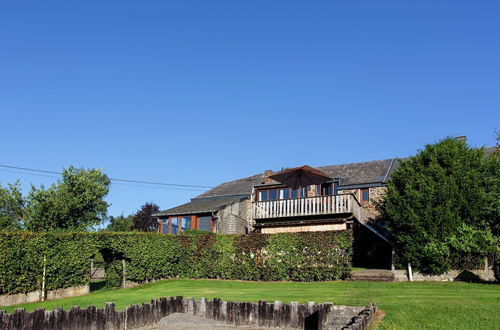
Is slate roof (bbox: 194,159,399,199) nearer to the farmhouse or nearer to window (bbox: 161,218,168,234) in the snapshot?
the farmhouse

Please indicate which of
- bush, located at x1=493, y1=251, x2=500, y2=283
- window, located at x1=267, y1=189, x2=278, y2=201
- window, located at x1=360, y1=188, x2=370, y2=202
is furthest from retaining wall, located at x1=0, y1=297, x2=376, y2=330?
window, located at x1=267, y1=189, x2=278, y2=201

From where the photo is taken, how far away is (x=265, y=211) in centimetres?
3322

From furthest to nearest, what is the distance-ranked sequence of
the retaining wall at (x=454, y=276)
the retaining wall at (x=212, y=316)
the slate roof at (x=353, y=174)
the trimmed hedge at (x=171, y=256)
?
the slate roof at (x=353, y=174) → the trimmed hedge at (x=171, y=256) → the retaining wall at (x=454, y=276) → the retaining wall at (x=212, y=316)

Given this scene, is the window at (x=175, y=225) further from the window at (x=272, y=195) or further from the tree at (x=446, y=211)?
the tree at (x=446, y=211)

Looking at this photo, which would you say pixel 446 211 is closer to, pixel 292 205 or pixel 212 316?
pixel 292 205

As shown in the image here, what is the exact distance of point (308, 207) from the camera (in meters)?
31.8

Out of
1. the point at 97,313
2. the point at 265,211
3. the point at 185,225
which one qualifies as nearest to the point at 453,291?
the point at 97,313

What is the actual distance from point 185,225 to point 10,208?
701 inches

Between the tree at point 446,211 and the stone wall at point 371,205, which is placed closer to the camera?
the tree at point 446,211

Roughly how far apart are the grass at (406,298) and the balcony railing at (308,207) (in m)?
7.95

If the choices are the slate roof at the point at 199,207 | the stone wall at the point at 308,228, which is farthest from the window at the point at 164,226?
the stone wall at the point at 308,228

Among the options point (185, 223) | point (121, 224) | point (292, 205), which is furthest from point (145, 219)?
point (292, 205)

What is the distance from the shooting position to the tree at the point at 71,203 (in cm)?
4319

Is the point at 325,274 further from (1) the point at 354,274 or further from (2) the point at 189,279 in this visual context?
(2) the point at 189,279
